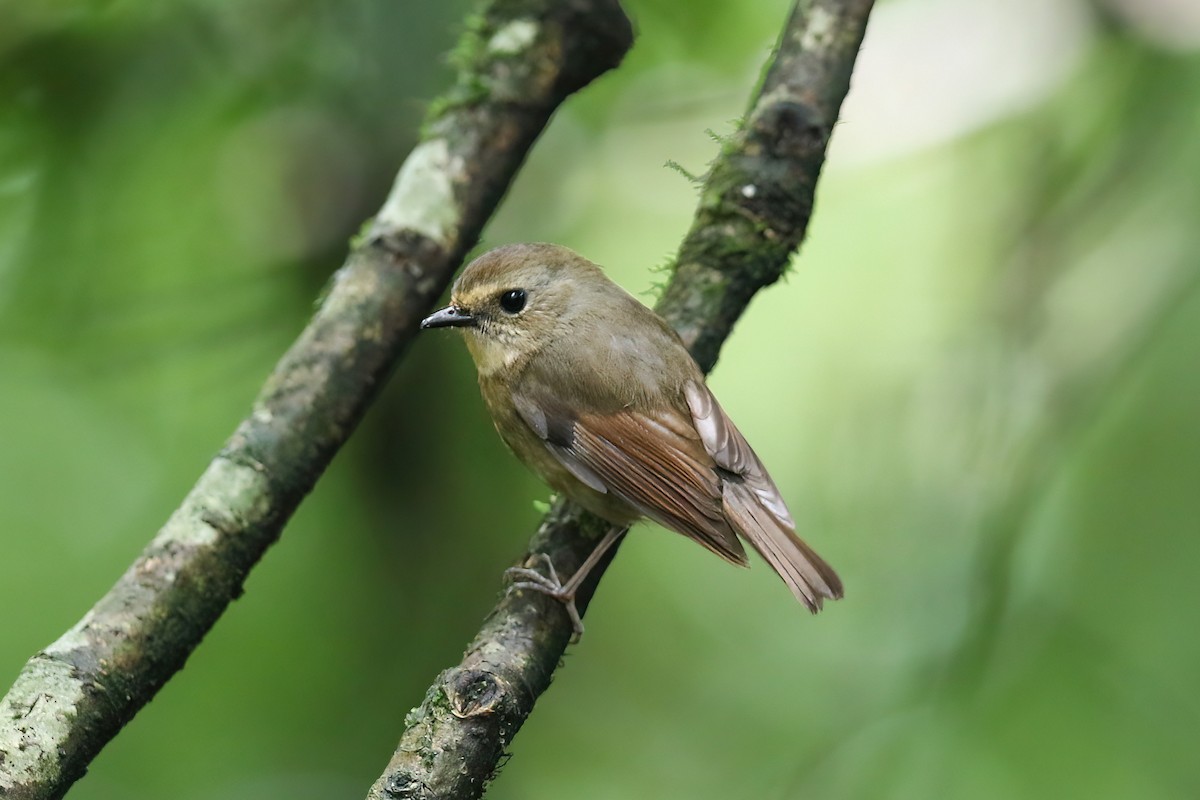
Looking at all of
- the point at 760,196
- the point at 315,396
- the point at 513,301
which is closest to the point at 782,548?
the point at 760,196

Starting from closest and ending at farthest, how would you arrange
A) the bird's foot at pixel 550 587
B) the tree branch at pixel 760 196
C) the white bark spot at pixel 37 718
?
the white bark spot at pixel 37 718, the bird's foot at pixel 550 587, the tree branch at pixel 760 196

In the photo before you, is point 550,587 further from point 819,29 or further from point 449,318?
point 819,29

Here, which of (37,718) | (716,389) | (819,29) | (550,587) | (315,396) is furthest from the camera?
(716,389)

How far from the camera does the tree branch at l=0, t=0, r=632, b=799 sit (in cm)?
206

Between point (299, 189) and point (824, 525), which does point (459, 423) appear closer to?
point (299, 189)

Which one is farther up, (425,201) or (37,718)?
(425,201)

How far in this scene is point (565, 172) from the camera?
16.1 ft

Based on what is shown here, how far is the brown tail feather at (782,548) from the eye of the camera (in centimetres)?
271

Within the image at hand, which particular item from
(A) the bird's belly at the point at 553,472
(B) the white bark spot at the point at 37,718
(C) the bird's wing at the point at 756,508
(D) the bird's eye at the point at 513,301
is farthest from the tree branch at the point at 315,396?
(C) the bird's wing at the point at 756,508

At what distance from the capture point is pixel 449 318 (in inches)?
125

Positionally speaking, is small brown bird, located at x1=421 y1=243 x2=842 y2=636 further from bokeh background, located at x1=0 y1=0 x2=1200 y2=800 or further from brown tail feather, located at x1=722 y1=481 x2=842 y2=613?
bokeh background, located at x1=0 y1=0 x2=1200 y2=800

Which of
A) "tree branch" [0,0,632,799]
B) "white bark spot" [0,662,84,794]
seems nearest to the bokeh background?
"tree branch" [0,0,632,799]

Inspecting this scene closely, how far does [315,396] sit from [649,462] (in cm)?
90

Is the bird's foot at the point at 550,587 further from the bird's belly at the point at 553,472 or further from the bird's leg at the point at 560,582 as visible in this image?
the bird's belly at the point at 553,472
